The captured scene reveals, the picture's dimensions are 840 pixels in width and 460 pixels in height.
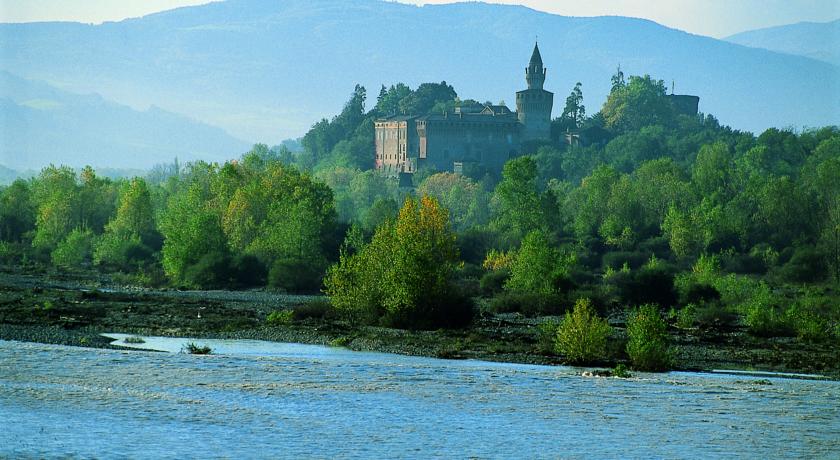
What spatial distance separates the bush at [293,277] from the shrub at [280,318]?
16.3 meters

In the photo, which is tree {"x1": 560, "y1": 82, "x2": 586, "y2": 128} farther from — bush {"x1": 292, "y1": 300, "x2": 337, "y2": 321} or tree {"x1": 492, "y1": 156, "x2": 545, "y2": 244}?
bush {"x1": 292, "y1": 300, "x2": 337, "y2": 321}

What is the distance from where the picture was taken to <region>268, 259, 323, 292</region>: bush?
229 feet

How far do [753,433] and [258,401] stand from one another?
12787mm

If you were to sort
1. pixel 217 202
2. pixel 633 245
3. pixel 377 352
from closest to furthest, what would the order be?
pixel 377 352 < pixel 217 202 < pixel 633 245

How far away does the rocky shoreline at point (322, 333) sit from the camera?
137 ft

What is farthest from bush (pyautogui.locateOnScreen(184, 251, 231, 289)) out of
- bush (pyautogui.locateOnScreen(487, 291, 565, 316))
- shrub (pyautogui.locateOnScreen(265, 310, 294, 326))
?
bush (pyautogui.locateOnScreen(487, 291, 565, 316))

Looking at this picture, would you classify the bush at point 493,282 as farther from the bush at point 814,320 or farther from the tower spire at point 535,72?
the tower spire at point 535,72

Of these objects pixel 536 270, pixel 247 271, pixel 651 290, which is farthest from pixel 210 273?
pixel 651 290

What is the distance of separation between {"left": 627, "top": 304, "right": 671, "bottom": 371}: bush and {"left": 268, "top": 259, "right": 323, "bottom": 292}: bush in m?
32.9

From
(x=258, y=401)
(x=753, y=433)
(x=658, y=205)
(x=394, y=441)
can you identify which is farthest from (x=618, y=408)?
(x=658, y=205)

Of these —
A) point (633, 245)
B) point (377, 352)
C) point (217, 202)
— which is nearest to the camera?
point (377, 352)

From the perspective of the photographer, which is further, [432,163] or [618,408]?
[432,163]

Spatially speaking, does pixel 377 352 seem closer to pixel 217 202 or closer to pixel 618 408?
pixel 618 408

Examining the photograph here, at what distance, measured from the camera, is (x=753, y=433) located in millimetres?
30844
